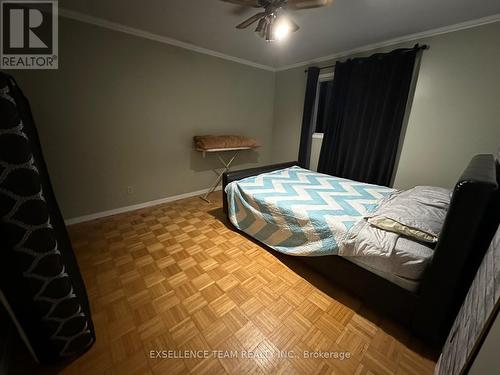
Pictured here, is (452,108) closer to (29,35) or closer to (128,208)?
(128,208)

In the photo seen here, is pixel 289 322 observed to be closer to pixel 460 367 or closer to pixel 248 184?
pixel 460 367

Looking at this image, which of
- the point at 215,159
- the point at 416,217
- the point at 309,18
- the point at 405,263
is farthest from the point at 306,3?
the point at 215,159

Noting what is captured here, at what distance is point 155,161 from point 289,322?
99.8 inches

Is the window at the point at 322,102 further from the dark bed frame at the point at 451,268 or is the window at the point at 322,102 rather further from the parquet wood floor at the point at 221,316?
the parquet wood floor at the point at 221,316

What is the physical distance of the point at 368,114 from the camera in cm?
272

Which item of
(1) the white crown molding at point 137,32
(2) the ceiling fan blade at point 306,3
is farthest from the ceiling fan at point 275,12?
(1) the white crown molding at point 137,32

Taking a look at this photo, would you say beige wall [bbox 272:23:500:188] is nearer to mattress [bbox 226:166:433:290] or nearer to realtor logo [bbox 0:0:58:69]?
mattress [bbox 226:166:433:290]

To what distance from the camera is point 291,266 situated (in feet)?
5.85

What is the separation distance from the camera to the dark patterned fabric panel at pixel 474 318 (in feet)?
2.20

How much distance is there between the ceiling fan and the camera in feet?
4.81

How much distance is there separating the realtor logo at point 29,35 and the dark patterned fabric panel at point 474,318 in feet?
11.2

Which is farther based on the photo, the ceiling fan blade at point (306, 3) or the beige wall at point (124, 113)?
the beige wall at point (124, 113)

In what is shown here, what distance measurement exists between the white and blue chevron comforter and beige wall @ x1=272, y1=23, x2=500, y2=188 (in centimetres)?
83

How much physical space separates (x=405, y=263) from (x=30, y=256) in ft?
6.03
